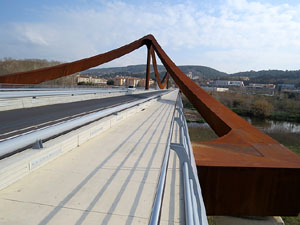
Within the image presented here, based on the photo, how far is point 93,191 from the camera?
2609mm

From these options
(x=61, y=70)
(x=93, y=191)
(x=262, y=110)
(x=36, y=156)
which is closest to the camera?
(x=93, y=191)

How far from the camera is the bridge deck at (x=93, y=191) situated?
2125mm

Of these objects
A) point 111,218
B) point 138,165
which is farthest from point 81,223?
point 138,165

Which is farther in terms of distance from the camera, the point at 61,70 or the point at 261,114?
the point at 261,114

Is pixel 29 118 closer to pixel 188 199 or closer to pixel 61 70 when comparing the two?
pixel 188 199

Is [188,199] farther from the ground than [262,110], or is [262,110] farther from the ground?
[188,199]

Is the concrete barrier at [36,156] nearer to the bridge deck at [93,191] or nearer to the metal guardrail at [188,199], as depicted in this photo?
the bridge deck at [93,191]

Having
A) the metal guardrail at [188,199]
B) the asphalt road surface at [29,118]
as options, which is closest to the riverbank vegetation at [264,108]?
the asphalt road surface at [29,118]

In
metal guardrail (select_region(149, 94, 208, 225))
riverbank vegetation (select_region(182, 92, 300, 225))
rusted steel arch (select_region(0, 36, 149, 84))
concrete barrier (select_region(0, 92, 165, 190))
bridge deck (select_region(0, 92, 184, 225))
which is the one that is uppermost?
rusted steel arch (select_region(0, 36, 149, 84))

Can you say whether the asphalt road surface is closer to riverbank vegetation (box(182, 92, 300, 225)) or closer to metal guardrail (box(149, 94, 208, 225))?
metal guardrail (box(149, 94, 208, 225))

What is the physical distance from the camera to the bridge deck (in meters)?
2.12

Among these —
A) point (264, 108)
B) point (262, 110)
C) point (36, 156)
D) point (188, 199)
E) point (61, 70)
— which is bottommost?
point (262, 110)

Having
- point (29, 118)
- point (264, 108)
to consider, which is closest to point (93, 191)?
point (29, 118)

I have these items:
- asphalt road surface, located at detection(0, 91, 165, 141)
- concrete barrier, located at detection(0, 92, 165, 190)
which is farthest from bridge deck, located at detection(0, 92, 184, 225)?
asphalt road surface, located at detection(0, 91, 165, 141)
